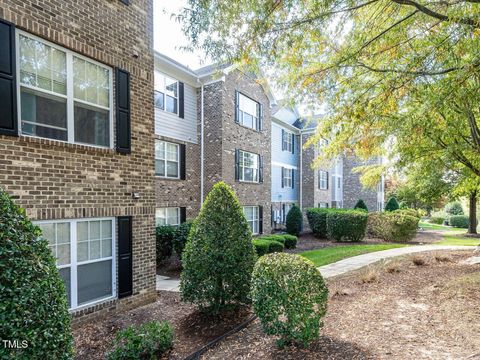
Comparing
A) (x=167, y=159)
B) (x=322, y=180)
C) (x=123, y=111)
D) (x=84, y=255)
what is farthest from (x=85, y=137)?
(x=322, y=180)

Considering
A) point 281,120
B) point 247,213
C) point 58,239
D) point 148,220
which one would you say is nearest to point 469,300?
point 148,220

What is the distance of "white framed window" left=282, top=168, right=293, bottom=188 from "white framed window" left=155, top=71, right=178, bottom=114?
1074 cm

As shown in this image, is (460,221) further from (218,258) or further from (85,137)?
(85,137)

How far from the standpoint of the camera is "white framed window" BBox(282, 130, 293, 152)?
21.9 metres

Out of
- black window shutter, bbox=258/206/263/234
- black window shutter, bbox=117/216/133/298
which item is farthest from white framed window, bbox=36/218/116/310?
black window shutter, bbox=258/206/263/234

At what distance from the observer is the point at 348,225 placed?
17594mm

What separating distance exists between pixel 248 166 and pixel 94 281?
36.3ft

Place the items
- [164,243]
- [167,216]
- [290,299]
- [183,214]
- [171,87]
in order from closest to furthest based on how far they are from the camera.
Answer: [290,299] < [164,243] < [167,216] < [171,87] < [183,214]

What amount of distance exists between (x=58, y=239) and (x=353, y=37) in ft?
22.2

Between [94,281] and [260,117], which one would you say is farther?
[260,117]

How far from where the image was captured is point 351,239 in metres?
17.8

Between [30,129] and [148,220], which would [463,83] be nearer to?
[148,220]

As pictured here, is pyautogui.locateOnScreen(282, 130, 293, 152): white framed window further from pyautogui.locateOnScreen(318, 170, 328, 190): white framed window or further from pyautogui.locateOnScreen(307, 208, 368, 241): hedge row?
pyautogui.locateOnScreen(307, 208, 368, 241): hedge row

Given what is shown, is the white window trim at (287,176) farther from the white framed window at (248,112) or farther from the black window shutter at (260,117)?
the white framed window at (248,112)
